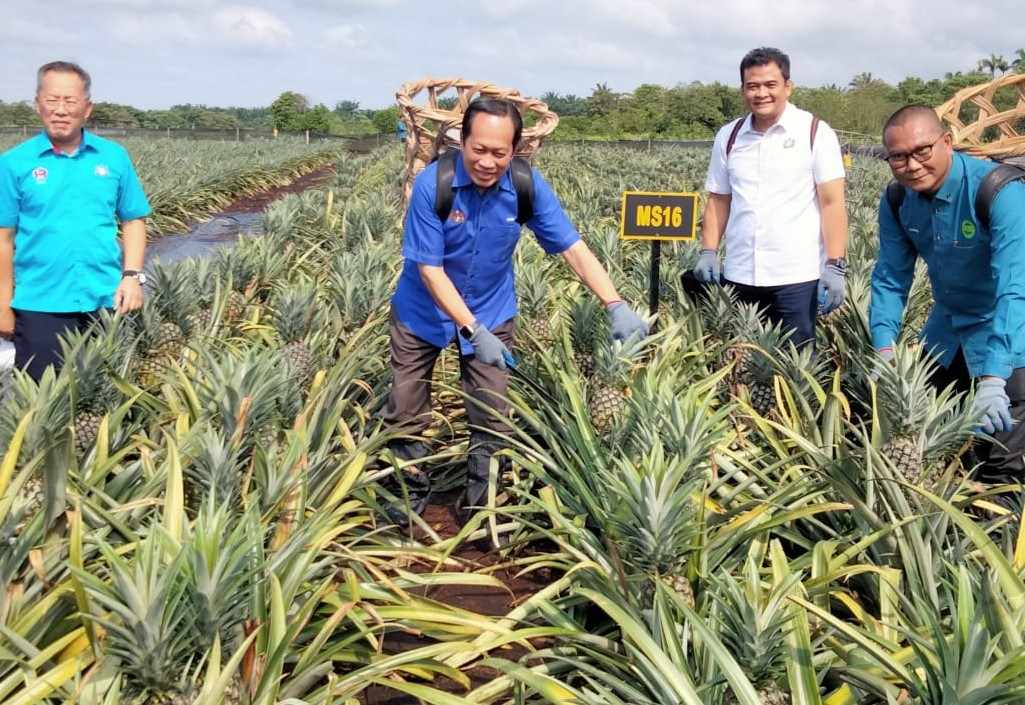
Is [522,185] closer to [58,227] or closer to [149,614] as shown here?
[58,227]

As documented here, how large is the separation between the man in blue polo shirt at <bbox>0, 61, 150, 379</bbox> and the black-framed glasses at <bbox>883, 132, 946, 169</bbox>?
8.53 ft

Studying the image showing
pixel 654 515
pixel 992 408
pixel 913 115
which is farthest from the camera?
pixel 913 115

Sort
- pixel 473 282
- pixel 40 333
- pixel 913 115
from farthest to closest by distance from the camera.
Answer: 1. pixel 40 333
2. pixel 473 282
3. pixel 913 115

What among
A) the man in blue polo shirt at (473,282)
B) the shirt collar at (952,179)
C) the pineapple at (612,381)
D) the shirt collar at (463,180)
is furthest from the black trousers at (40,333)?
the shirt collar at (952,179)

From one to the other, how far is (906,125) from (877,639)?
1.54 m

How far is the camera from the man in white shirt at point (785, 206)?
10.8ft

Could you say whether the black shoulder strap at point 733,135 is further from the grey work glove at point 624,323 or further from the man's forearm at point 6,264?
the man's forearm at point 6,264

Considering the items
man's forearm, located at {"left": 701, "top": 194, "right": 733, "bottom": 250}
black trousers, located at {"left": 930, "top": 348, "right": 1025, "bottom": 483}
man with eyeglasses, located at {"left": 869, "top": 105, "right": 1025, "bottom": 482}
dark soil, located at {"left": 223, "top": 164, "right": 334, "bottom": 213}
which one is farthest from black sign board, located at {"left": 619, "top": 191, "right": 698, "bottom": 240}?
dark soil, located at {"left": 223, "top": 164, "right": 334, "bottom": 213}

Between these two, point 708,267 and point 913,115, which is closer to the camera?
point 913,115

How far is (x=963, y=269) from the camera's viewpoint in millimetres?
2646

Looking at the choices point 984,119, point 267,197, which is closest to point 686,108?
point 267,197

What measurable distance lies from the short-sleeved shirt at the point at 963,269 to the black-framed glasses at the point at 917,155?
6.0 inches

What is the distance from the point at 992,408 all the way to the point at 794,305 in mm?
1181

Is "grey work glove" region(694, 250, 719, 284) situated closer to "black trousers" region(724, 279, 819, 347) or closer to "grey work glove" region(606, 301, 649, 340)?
"black trousers" region(724, 279, 819, 347)
